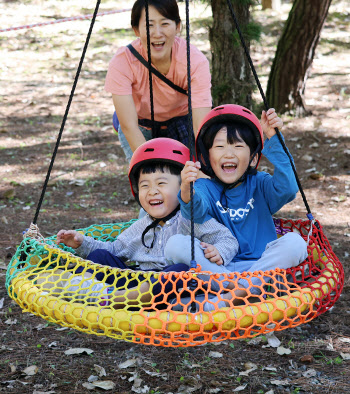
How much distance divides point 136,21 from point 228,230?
4.83ft

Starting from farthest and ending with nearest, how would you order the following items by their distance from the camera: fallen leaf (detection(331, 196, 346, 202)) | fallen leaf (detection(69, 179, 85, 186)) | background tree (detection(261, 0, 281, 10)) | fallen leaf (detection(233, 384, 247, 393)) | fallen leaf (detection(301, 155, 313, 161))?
background tree (detection(261, 0, 281, 10))
fallen leaf (detection(301, 155, 313, 161))
fallen leaf (detection(69, 179, 85, 186))
fallen leaf (detection(331, 196, 346, 202))
fallen leaf (detection(233, 384, 247, 393))

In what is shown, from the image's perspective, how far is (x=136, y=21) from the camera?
344 centimetres

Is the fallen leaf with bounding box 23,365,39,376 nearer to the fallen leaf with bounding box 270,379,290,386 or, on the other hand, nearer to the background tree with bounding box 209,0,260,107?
the fallen leaf with bounding box 270,379,290,386

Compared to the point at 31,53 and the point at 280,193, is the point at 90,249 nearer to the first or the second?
the point at 280,193

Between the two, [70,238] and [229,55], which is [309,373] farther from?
[229,55]

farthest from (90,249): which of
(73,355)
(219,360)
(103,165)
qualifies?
(103,165)

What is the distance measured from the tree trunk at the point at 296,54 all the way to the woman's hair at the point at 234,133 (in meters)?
4.30

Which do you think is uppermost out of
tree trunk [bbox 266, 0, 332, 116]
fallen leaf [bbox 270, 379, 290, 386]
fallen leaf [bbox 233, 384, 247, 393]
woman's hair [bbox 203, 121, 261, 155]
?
woman's hair [bbox 203, 121, 261, 155]

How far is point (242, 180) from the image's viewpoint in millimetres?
3010

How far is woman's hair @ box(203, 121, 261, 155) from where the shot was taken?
9.54 feet

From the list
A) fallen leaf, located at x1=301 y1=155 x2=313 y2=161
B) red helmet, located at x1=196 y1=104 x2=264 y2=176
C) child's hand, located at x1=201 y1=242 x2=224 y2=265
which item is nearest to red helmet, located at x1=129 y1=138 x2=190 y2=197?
red helmet, located at x1=196 y1=104 x2=264 y2=176

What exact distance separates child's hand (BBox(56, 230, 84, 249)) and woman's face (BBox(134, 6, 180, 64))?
1.21 m

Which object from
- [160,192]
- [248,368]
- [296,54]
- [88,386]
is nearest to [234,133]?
[160,192]

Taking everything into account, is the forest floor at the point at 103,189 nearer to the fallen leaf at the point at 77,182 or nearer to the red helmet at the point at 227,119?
the fallen leaf at the point at 77,182
